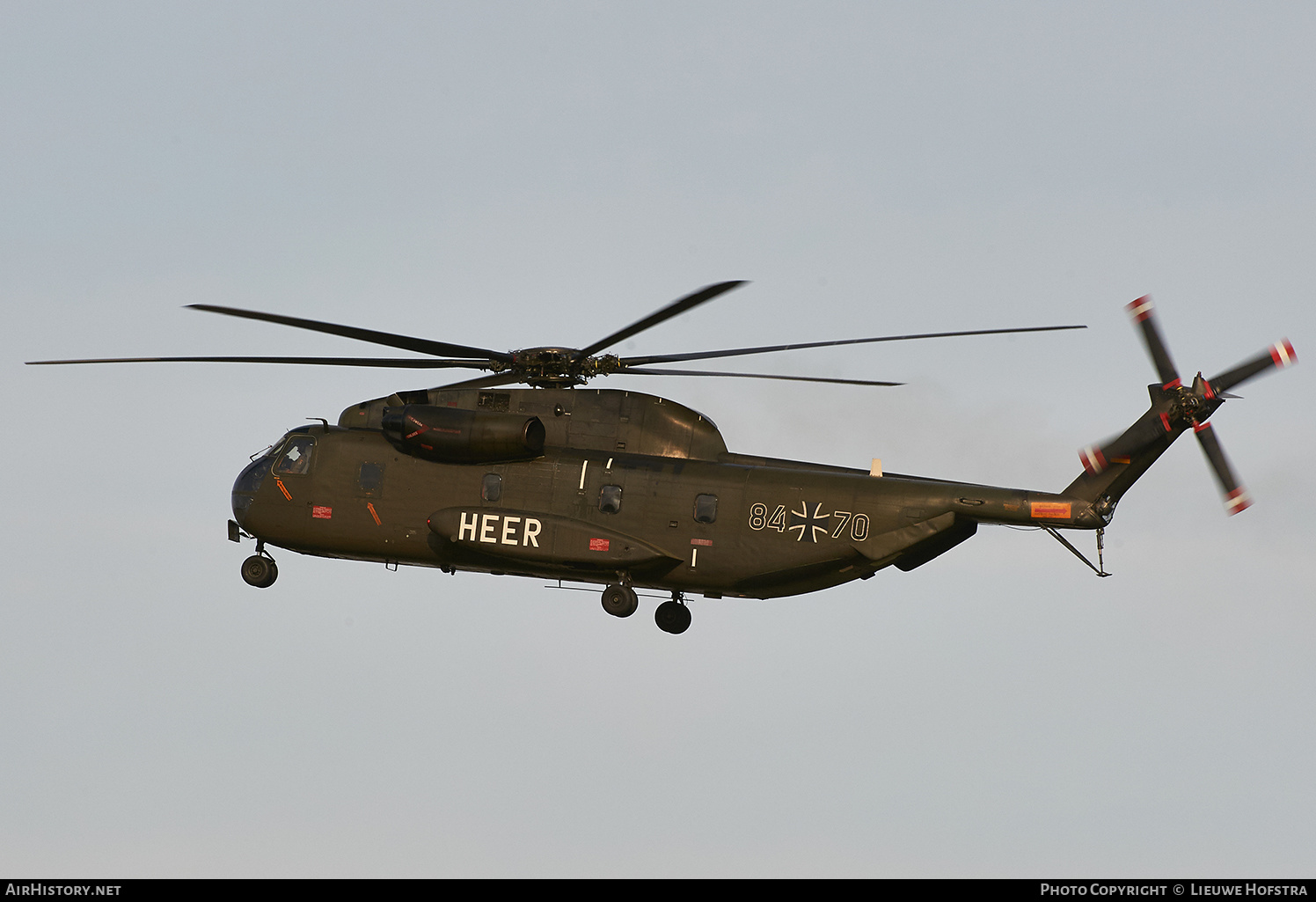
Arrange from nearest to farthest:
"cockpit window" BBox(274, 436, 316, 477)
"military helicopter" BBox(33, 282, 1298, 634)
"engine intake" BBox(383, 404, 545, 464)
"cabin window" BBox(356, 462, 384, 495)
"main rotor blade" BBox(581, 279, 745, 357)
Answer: "main rotor blade" BBox(581, 279, 745, 357) < "military helicopter" BBox(33, 282, 1298, 634) < "engine intake" BBox(383, 404, 545, 464) < "cabin window" BBox(356, 462, 384, 495) < "cockpit window" BBox(274, 436, 316, 477)

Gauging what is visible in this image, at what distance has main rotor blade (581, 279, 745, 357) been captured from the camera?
28672 mm

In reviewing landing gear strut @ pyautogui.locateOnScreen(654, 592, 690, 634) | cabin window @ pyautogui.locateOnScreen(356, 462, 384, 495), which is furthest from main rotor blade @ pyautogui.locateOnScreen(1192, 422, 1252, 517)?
cabin window @ pyautogui.locateOnScreen(356, 462, 384, 495)

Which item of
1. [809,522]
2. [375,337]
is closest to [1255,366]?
[809,522]

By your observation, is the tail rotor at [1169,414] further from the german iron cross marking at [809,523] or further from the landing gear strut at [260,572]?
the landing gear strut at [260,572]

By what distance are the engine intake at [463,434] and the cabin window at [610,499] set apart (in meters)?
1.60

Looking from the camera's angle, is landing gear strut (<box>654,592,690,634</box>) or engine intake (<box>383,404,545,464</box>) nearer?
engine intake (<box>383,404,545,464</box>)

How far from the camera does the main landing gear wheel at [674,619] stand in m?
35.2

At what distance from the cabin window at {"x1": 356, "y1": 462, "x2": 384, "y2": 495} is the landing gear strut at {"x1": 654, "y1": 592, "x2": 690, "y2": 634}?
6.57 metres

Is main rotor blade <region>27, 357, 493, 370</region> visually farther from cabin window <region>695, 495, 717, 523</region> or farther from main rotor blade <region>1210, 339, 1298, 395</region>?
main rotor blade <region>1210, 339, 1298, 395</region>

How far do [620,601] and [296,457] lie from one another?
810 centimetres

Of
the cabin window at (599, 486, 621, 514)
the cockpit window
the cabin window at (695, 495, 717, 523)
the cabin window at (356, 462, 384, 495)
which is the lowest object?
the cabin window at (695, 495, 717, 523)
